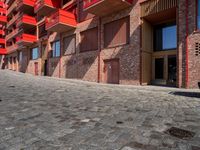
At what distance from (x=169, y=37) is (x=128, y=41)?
3.37 m

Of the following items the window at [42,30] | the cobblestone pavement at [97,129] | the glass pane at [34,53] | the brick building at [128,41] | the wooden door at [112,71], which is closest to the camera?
the cobblestone pavement at [97,129]

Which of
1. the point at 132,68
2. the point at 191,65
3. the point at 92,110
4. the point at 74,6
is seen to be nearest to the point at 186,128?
the point at 92,110

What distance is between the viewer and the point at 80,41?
20.0 meters

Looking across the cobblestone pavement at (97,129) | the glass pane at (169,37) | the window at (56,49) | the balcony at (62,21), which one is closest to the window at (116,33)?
the glass pane at (169,37)

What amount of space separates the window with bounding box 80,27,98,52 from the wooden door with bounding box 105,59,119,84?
2.55 metres

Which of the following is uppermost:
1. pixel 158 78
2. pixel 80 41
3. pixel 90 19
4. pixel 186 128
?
pixel 90 19

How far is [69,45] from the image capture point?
21531 millimetres

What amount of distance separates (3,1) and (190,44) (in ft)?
170

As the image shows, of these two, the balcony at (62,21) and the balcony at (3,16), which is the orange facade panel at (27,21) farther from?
the balcony at (3,16)

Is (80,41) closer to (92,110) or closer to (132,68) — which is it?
(132,68)

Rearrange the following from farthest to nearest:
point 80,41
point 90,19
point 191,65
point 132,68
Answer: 1. point 80,41
2. point 90,19
3. point 132,68
4. point 191,65

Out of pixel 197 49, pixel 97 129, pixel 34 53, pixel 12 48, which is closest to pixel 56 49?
pixel 34 53

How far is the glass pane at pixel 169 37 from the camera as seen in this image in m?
14.0

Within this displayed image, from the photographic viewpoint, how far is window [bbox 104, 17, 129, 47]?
15297 mm
